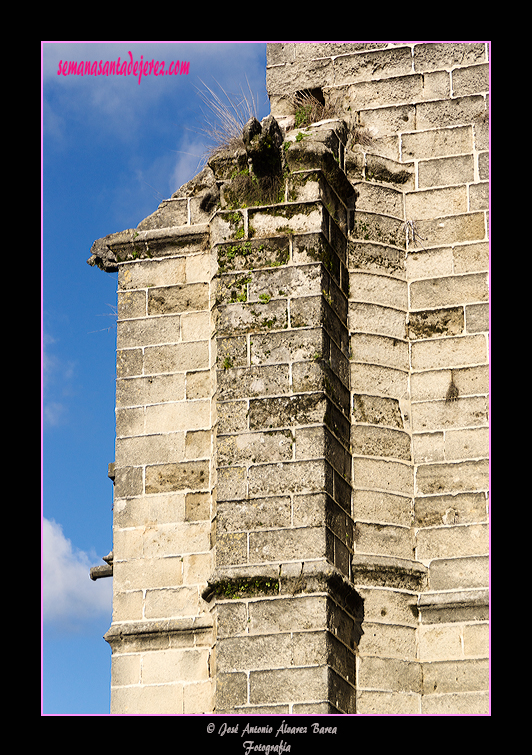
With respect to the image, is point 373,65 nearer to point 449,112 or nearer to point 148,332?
point 449,112

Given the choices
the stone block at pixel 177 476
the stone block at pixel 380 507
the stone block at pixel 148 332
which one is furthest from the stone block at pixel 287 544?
the stone block at pixel 148 332

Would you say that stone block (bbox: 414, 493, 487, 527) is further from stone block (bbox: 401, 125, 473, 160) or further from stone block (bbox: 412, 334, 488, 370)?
stone block (bbox: 401, 125, 473, 160)

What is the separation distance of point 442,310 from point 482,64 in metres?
1.98

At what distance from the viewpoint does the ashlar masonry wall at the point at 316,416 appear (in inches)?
272

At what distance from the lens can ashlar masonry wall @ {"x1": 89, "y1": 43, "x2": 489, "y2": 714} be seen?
691 centimetres

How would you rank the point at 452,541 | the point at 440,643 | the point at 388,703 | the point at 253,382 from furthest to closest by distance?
the point at 452,541, the point at 253,382, the point at 440,643, the point at 388,703

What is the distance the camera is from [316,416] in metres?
7.14

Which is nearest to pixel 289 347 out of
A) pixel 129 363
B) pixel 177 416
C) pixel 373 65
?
pixel 177 416

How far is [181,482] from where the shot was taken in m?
7.69

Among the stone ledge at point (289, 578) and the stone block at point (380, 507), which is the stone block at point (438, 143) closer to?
the stone block at point (380, 507)

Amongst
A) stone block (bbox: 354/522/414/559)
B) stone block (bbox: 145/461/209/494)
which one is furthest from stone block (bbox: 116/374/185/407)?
stone block (bbox: 354/522/414/559)

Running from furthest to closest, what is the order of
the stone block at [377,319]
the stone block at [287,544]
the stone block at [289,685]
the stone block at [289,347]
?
the stone block at [377,319]
the stone block at [289,347]
the stone block at [287,544]
the stone block at [289,685]

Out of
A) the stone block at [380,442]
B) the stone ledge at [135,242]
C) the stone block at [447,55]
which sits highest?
the stone block at [447,55]

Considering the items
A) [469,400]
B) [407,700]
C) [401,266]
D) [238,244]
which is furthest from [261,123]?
[407,700]
